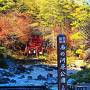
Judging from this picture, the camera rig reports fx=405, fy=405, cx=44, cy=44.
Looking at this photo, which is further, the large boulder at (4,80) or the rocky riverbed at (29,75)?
the rocky riverbed at (29,75)

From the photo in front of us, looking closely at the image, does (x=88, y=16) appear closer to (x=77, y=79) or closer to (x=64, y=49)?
(x=77, y=79)

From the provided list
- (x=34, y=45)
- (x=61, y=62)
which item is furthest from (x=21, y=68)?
(x=61, y=62)

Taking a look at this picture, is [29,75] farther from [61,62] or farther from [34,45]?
[61,62]

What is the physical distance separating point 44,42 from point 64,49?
70.1ft

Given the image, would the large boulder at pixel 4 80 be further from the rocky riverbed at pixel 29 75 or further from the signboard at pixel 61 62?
the signboard at pixel 61 62

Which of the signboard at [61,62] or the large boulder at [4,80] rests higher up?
the signboard at [61,62]

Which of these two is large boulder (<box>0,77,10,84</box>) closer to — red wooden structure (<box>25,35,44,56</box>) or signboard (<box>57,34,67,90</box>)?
red wooden structure (<box>25,35,44,56</box>)

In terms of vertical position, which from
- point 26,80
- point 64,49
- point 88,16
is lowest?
point 26,80

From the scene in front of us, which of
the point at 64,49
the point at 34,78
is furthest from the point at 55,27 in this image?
the point at 64,49

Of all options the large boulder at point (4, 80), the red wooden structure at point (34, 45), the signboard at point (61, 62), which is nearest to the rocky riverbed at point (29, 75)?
the large boulder at point (4, 80)

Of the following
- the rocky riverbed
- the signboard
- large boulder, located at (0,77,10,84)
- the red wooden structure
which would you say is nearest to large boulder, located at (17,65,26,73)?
the rocky riverbed

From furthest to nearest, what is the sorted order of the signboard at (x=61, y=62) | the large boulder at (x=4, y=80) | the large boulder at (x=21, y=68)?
Answer: the large boulder at (x=21, y=68) → the large boulder at (x=4, y=80) → the signboard at (x=61, y=62)

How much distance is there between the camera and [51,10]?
32156mm

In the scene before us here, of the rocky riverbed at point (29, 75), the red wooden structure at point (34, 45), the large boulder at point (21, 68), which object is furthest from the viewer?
the red wooden structure at point (34, 45)
